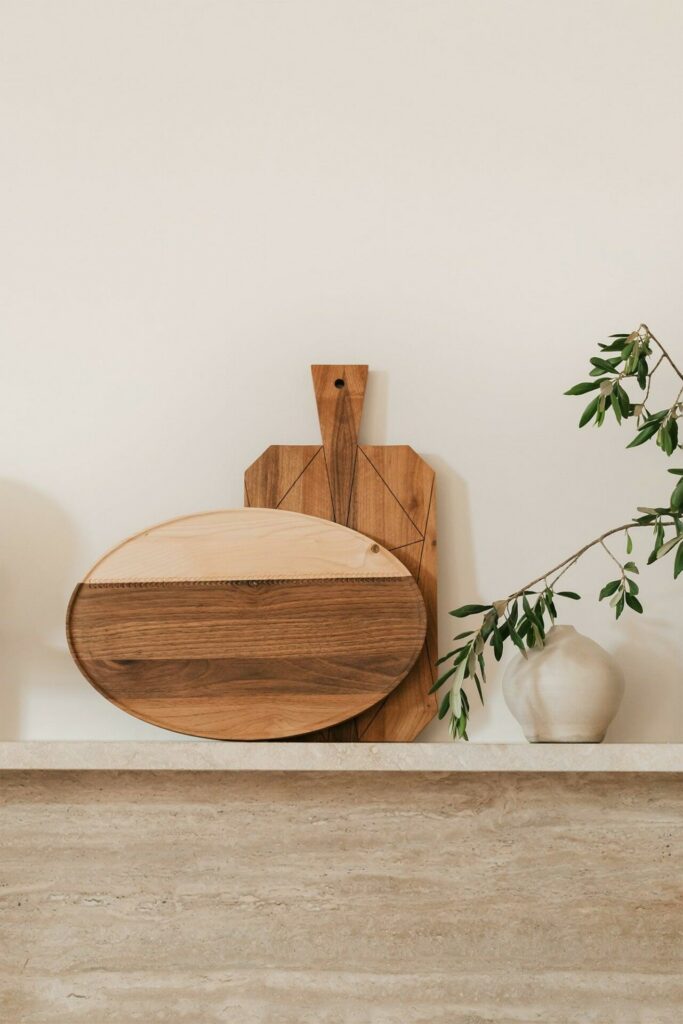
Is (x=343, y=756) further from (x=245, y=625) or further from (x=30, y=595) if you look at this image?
(x=30, y=595)

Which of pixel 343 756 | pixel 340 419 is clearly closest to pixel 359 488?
pixel 340 419

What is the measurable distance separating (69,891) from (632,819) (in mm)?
615

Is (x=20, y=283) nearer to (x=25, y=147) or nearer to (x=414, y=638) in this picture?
(x=25, y=147)

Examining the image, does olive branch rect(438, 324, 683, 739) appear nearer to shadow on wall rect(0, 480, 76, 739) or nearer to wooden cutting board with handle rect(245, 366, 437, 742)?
wooden cutting board with handle rect(245, 366, 437, 742)

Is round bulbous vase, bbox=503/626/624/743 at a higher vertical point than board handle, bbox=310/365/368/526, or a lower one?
lower

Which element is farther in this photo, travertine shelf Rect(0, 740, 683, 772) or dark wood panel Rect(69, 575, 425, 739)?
dark wood panel Rect(69, 575, 425, 739)

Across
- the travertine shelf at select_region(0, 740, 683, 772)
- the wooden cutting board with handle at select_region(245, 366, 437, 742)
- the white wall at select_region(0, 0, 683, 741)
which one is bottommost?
the travertine shelf at select_region(0, 740, 683, 772)

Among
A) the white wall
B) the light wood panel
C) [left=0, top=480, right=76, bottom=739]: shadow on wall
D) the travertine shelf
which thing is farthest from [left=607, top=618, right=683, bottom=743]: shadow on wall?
[left=0, top=480, right=76, bottom=739]: shadow on wall

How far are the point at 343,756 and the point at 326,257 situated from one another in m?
0.62

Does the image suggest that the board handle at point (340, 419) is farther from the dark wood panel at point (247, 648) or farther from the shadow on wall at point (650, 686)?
the shadow on wall at point (650, 686)

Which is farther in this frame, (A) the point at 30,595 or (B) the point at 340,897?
(A) the point at 30,595

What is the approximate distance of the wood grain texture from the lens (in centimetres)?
113

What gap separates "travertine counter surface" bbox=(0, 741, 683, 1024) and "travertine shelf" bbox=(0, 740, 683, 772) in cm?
8

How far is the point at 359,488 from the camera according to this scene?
1.24 meters
